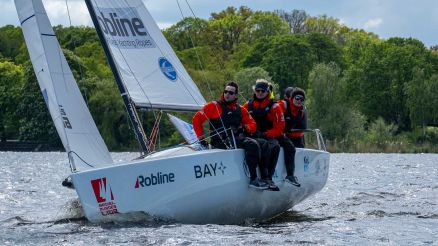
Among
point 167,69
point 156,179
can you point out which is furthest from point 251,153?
point 167,69

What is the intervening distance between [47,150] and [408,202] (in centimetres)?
5156

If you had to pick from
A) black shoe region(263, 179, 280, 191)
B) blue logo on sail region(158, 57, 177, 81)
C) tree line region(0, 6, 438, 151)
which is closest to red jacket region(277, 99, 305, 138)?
blue logo on sail region(158, 57, 177, 81)

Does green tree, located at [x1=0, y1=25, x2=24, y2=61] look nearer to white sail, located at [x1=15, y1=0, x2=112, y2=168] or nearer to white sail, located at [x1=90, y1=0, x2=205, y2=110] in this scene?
white sail, located at [x1=90, y1=0, x2=205, y2=110]

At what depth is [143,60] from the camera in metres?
14.6

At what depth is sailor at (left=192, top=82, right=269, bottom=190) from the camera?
500 inches

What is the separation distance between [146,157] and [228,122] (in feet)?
3.94

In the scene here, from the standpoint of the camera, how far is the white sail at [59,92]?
1343 centimetres

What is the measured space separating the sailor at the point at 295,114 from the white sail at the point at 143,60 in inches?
49.7

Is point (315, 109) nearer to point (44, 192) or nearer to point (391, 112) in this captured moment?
point (391, 112)

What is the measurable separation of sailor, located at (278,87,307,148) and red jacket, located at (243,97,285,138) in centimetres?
93

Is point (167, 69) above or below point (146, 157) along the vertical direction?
above

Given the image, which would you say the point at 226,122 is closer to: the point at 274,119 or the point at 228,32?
the point at 274,119

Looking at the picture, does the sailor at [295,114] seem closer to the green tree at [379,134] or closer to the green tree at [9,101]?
the green tree at [379,134]

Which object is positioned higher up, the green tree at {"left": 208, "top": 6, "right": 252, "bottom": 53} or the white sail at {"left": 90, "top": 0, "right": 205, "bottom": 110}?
the green tree at {"left": 208, "top": 6, "right": 252, "bottom": 53}
